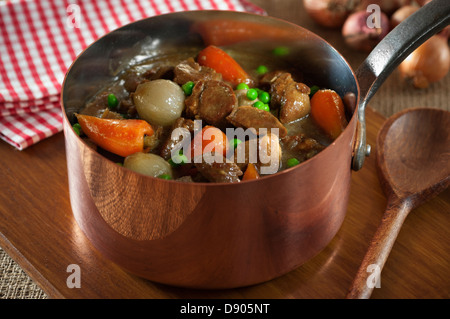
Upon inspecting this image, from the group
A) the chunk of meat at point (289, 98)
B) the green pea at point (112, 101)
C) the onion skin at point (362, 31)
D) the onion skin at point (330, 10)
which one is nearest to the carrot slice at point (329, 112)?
the chunk of meat at point (289, 98)

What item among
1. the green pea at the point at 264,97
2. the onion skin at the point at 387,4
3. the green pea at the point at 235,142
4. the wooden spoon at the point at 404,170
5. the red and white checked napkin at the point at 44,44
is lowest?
the onion skin at the point at 387,4

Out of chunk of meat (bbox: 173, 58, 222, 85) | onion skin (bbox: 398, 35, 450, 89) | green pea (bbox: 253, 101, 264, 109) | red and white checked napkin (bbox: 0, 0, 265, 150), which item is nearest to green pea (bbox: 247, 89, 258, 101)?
green pea (bbox: 253, 101, 264, 109)

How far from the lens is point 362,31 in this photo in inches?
94.1

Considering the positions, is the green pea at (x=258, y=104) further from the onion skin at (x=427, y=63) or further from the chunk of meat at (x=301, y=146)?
the onion skin at (x=427, y=63)

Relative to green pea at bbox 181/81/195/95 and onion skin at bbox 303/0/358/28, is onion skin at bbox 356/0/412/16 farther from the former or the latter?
green pea at bbox 181/81/195/95

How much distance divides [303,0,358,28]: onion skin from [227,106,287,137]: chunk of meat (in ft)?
4.22

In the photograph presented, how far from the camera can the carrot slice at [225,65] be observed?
1629mm

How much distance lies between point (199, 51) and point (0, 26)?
2.95ft

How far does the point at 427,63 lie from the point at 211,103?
3.93 feet

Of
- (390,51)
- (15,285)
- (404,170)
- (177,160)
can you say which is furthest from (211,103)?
(15,285)

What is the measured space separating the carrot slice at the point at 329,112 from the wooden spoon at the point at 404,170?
0.74ft

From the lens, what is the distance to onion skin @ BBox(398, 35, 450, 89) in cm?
223

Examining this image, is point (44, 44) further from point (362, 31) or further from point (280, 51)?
point (362, 31)
